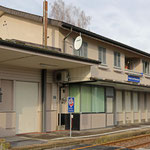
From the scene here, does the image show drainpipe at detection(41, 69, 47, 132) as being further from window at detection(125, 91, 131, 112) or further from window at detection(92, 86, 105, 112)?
window at detection(125, 91, 131, 112)

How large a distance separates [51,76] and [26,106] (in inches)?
101

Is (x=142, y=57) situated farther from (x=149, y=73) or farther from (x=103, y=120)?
(x=103, y=120)

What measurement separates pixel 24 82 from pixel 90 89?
5082 mm

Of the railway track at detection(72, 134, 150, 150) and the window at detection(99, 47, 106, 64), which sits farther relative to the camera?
the window at detection(99, 47, 106, 64)

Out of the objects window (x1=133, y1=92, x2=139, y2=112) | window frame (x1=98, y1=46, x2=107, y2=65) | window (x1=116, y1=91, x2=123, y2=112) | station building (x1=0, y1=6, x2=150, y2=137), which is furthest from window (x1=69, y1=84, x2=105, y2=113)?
window (x1=133, y1=92, x2=139, y2=112)

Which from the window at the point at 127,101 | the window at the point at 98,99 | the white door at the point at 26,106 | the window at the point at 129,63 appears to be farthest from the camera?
the window at the point at 129,63

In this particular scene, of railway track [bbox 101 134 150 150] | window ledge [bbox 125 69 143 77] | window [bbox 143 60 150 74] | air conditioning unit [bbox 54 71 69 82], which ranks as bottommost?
railway track [bbox 101 134 150 150]

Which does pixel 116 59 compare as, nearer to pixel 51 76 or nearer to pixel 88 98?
pixel 88 98

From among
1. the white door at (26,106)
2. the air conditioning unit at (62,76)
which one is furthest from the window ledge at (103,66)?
the white door at (26,106)

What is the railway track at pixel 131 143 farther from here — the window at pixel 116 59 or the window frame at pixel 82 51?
the window at pixel 116 59

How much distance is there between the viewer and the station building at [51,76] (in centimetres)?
1385

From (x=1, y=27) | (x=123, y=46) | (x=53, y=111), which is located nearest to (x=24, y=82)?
(x=53, y=111)

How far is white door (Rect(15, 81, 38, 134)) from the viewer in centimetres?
1495

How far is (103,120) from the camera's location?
19.2m
